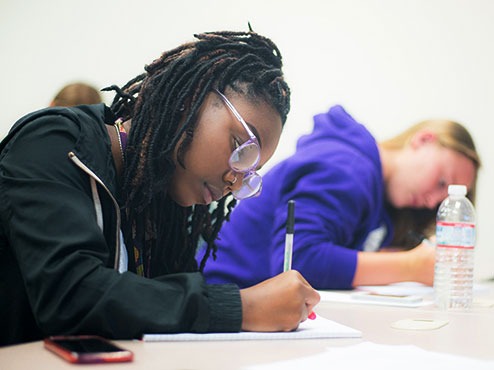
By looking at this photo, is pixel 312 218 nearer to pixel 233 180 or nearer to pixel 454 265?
pixel 454 265

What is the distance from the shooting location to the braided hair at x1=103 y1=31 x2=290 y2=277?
1218 mm

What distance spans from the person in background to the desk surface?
161 centimetres

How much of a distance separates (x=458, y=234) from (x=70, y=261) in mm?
903

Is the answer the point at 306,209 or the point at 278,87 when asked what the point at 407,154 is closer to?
the point at 306,209

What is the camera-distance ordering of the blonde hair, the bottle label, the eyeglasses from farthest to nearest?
the blonde hair → the bottle label → the eyeglasses

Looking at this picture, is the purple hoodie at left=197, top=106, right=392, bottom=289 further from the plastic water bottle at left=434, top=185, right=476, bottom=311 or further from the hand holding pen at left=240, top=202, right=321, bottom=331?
the hand holding pen at left=240, top=202, right=321, bottom=331

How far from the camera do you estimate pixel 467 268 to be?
1.52 m

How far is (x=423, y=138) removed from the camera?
2.42 m

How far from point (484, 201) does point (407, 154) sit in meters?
0.57

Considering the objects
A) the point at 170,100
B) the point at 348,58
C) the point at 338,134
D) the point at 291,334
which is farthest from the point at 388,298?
the point at 348,58

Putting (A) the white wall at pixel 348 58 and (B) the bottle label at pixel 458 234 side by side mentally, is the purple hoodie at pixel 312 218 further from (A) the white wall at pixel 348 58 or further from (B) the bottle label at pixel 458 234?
(A) the white wall at pixel 348 58

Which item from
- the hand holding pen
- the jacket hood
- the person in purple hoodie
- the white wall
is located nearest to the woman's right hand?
the hand holding pen

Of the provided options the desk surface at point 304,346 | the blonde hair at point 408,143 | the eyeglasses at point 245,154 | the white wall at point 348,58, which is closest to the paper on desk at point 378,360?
the desk surface at point 304,346

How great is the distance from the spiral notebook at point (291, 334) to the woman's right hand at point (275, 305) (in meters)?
0.01
